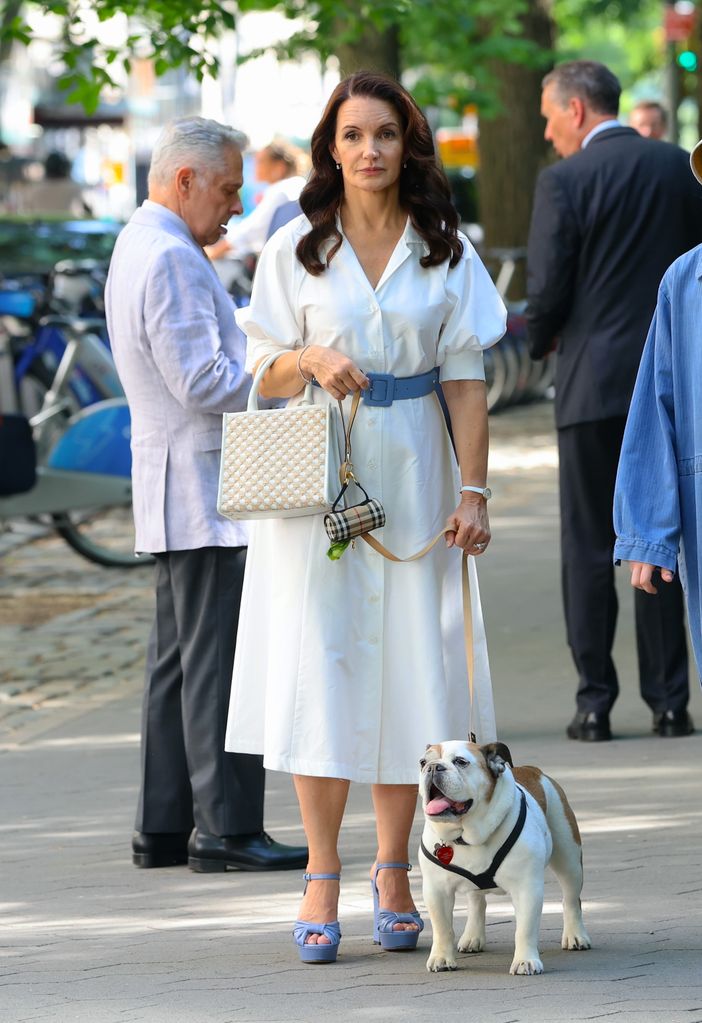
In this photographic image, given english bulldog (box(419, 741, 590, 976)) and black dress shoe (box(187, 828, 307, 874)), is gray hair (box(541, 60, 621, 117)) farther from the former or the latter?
english bulldog (box(419, 741, 590, 976))

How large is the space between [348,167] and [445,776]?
58.1 inches

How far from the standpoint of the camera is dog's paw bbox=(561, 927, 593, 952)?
4.81 meters

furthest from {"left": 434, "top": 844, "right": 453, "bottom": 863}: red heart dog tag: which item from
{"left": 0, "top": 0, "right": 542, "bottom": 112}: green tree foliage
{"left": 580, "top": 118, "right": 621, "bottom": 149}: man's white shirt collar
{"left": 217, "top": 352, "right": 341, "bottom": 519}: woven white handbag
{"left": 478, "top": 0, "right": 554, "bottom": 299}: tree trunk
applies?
{"left": 478, "top": 0, "right": 554, "bottom": 299}: tree trunk

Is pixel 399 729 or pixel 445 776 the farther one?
pixel 399 729

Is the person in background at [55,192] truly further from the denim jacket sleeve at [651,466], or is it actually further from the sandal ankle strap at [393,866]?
the denim jacket sleeve at [651,466]

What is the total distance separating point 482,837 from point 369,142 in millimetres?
1648

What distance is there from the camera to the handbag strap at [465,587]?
473 cm

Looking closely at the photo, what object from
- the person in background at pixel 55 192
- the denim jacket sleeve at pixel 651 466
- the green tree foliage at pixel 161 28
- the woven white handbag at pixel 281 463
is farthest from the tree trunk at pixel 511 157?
the denim jacket sleeve at pixel 651 466

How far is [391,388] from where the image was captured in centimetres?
478

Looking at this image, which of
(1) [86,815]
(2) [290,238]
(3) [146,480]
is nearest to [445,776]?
(2) [290,238]

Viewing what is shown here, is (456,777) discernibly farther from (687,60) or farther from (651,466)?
(687,60)

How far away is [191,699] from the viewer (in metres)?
5.89

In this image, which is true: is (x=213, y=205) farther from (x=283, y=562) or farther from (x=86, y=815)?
(x=86, y=815)

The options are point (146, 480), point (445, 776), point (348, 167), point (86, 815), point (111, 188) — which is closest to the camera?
point (445, 776)
